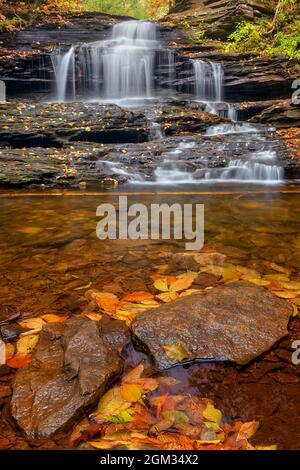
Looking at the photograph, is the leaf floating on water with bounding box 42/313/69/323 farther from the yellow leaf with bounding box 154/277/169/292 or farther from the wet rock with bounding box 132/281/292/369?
the yellow leaf with bounding box 154/277/169/292

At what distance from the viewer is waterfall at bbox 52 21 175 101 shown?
48.5 ft

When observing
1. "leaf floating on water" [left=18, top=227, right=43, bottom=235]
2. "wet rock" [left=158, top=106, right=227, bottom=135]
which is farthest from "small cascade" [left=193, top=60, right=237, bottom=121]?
"leaf floating on water" [left=18, top=227, right=43, bottom=235]

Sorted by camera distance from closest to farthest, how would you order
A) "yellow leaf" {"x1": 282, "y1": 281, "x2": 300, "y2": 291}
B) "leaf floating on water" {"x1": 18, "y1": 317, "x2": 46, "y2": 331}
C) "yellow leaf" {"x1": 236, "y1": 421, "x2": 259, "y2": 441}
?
"yellow leaf" {"x1": 236, "y1": 421, "x2": 259, "y2": 441}, "leaf floating on water" {"x1": 18, "y1": 317, "x2": 46, "y2": 331}, "yellow leaf" {"x1": 282, "y1": 281, "x2": 300, "y2": 291}

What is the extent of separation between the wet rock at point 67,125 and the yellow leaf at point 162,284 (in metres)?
7.88

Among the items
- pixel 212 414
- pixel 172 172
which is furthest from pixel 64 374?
pixel 172 172

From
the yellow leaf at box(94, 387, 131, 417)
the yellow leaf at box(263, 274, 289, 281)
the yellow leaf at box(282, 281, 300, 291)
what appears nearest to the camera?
the yellow leaf at box(94, 387, 131, 417)

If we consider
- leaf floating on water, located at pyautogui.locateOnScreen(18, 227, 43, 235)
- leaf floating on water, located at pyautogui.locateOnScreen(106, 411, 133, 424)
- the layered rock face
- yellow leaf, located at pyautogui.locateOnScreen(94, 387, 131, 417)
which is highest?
the layered rock face

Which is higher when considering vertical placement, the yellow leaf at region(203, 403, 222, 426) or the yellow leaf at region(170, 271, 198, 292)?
the yellow leaf at region(170, 271, 198, 292)

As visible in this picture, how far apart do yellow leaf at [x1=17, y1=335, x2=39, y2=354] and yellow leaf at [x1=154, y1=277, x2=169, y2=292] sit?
3.35ft

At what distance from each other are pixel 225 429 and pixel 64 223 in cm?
376

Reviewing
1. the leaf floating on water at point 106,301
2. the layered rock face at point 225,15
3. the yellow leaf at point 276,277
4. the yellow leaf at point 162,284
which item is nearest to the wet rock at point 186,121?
the layered rock face at point 225,15

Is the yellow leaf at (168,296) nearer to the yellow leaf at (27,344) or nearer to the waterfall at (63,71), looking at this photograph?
the yellow leaf at (27,344)

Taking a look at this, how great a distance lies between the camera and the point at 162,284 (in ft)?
9.27

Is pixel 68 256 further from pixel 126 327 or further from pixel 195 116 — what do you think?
pixel 195 116
